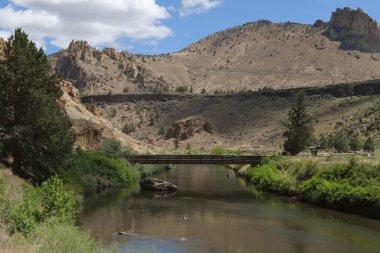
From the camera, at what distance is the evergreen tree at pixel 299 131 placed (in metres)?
74.6

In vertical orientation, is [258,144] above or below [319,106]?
below

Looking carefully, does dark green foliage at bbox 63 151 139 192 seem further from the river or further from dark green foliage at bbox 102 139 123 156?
dark green foliage at bbox 102 139 123 156

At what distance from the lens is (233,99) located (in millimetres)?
156750

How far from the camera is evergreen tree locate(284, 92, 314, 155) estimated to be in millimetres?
74562

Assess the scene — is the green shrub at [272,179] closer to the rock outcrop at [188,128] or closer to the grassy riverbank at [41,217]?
the grassy riverbank at [41,217]

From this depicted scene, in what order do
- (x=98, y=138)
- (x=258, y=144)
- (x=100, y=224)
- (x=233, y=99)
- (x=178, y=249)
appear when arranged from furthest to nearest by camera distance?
(x=233, y=99), (x=258, y=144), (x=98, y=138), (x=100, y=224), (x=178, y=249)

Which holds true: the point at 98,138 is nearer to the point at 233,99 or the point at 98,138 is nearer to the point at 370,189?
the point at 370,189

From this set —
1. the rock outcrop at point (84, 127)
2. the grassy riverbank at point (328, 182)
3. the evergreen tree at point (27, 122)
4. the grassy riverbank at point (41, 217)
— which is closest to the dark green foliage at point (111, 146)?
the rock outcrop at point (84, 127)

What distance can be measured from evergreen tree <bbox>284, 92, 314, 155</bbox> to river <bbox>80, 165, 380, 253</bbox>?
20.0m

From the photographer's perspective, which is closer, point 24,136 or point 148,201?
point 24,136

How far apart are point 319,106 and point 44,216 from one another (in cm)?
11817

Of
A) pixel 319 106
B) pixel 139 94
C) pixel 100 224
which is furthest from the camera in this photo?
pixel 139 94

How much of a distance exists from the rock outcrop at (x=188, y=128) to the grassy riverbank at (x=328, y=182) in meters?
75.8

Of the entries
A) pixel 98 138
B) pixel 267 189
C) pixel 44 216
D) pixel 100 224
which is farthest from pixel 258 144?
pixel 44 216
